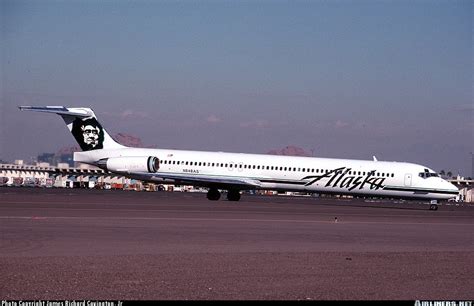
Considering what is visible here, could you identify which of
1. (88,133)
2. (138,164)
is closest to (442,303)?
(138,164)

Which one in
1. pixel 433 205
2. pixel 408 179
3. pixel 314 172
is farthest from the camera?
pixel 314 172

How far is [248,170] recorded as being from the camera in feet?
178

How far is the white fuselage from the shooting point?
49938 millimetres

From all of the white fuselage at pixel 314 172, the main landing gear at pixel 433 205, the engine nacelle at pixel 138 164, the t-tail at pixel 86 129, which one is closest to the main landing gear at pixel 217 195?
the white fuselage at pixel 314 172

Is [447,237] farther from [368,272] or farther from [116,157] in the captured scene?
[116,157]

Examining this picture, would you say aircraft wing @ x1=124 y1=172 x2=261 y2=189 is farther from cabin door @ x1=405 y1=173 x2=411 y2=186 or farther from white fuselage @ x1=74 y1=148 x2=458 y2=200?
cabin door @ x1=405 y1=173 x2=411 y2=186

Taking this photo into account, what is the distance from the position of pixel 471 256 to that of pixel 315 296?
7.55 metres

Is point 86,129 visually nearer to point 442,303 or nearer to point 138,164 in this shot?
point 138,164

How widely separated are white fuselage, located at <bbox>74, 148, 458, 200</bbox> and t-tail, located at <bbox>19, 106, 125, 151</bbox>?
2696 mm

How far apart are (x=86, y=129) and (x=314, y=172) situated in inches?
687

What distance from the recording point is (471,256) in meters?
18.0

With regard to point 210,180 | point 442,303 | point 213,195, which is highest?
point 210,180

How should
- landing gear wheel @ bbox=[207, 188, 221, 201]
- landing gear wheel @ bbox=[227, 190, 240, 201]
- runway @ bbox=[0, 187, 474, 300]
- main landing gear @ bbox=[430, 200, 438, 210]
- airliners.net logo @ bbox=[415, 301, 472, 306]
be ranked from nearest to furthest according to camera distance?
airliners.net logo @ bbox=[415, 301, 472, 306], runway @ bbox=[0, 187, 474, 300], main landing gear @ bbox=[430, 200, 438, 210], landing gear wheel @ bbox=[207, 188, 221, 201], landing gear wheel @ bbox=[227, 190, 240, 201]

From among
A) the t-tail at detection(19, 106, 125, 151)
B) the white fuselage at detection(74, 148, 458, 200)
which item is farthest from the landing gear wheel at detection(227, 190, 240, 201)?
the t-tail at detection(19, 106, 125, 151)
